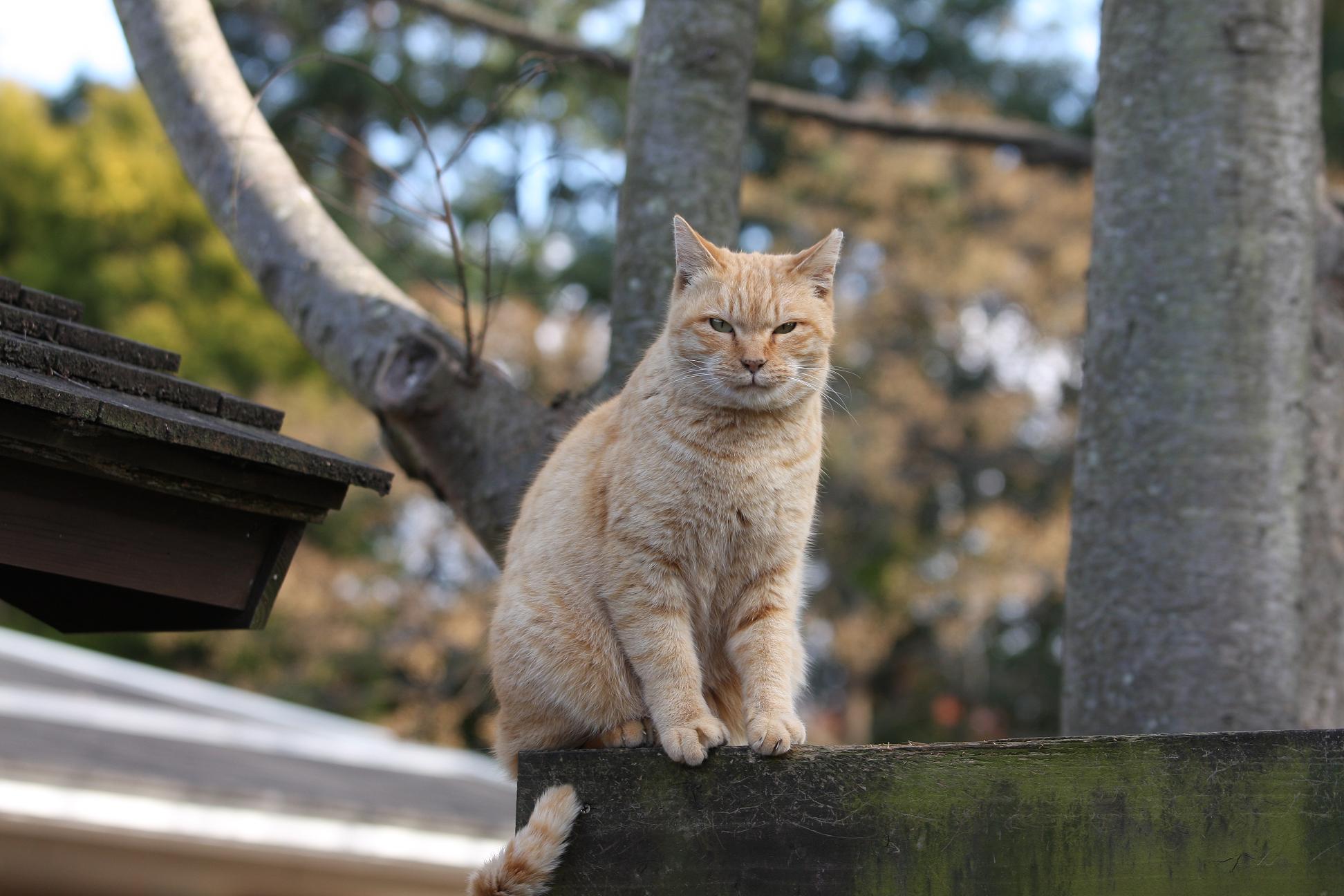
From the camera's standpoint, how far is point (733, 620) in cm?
228

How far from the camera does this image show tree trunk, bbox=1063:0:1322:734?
2.76 m

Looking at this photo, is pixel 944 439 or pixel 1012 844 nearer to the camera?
pixel 1012 844

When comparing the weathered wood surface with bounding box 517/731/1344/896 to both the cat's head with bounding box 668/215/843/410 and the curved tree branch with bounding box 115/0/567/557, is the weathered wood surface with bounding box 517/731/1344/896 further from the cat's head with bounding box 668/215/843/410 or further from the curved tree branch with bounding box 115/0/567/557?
the curved tree branch with bounding box 115/0/567/557

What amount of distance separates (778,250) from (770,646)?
1032 centimetres

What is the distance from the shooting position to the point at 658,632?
2137mm

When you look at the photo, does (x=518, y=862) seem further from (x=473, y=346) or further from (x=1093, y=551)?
(x=1093, y=551)

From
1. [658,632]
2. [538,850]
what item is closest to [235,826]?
[658,632]

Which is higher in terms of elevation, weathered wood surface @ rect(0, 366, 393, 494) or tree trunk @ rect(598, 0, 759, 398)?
tree trunk @ rect(598, 0, 759, 398)

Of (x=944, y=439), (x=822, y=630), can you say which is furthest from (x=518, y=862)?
(x=822, y=630)

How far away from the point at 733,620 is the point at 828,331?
25.3 inches

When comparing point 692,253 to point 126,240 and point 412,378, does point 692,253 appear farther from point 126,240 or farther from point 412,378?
point 126,240

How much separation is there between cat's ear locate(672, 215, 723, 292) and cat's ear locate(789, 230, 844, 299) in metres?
0.16

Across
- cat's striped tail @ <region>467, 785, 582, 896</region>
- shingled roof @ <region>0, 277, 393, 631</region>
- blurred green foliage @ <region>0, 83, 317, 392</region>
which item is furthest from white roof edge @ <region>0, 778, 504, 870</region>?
blurred green foliage @ <region>0, 83, 317, 392</region>

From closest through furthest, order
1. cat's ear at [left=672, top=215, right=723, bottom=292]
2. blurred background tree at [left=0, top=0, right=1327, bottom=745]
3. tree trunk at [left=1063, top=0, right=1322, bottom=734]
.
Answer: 1. cat's ear at [left=672, top=215, right=723, bottom=292]
2. tree trunk at [left=1063, top=0, right=1322, bottom=734]
3. blurred background tree at [left=0, top=0, right=1327, bottom=745]
